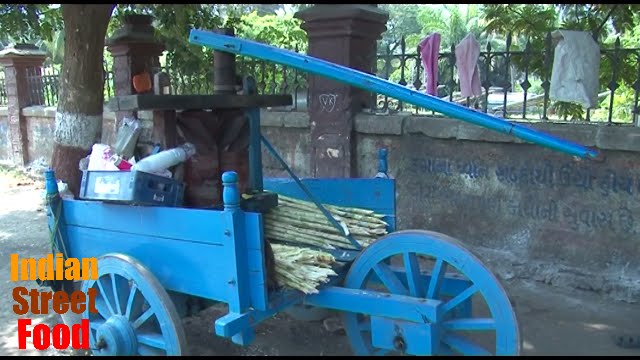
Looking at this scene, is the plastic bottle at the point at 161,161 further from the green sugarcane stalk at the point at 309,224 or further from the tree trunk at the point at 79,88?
the tree trunk at the point at 79,88

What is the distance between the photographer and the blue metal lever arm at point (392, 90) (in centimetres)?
244

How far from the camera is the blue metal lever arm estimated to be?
244cm

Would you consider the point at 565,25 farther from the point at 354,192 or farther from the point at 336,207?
the point at 336,207

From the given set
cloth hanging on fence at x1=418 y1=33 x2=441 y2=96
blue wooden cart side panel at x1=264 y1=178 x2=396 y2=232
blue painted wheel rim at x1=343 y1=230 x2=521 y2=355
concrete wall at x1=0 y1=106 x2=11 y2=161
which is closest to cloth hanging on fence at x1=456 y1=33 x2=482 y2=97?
cloth hanging on fence at x1=418 y1=33 x2=441 y2=96

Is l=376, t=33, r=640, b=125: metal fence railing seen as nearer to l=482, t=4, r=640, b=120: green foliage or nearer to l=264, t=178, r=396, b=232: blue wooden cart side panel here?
l=482, t=4, r=640, b=120: green foliage

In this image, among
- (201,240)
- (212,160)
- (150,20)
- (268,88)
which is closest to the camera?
(201,240)

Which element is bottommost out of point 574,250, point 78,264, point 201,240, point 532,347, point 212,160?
point 532,347

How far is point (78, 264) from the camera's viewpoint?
3.14 metres

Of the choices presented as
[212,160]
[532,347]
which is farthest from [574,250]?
[212,160]

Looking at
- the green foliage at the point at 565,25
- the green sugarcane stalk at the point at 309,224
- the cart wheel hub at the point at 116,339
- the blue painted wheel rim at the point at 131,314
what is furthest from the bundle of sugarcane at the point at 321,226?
the green foliage at the point at 565,25

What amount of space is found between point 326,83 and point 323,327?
2608 millimetres

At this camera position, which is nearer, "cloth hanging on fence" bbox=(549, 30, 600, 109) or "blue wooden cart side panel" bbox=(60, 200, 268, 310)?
"blue wooden cart side panel" bbox=(60, 200, 268, 310)

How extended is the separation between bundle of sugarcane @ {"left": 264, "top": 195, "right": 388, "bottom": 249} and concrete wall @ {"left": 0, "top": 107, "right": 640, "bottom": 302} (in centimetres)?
173

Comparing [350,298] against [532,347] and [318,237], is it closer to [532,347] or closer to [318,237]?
[318,237]
